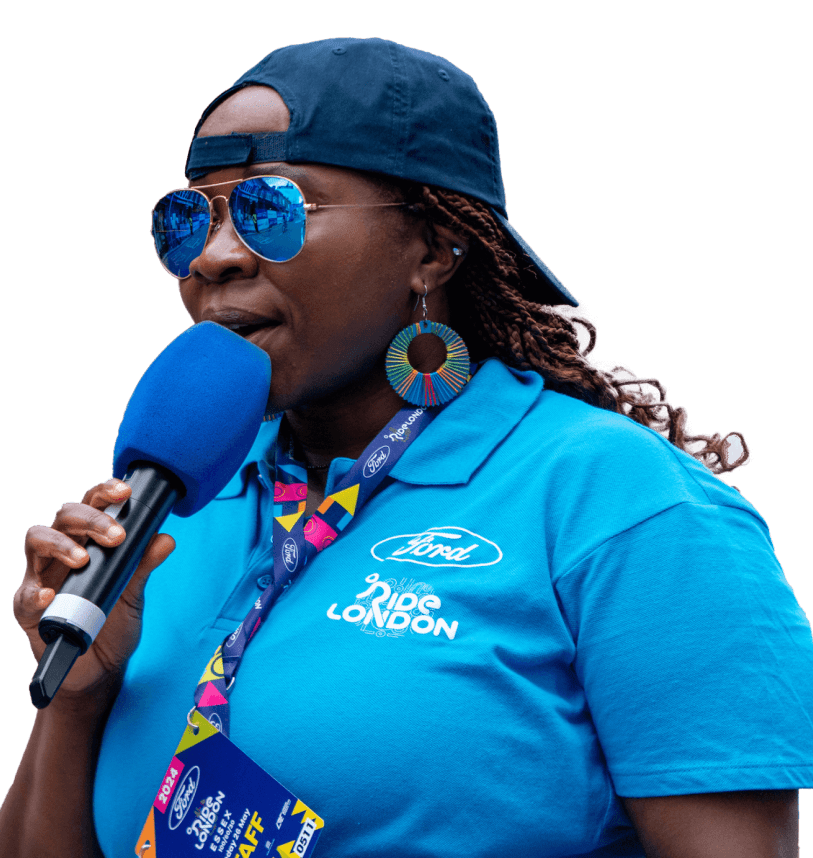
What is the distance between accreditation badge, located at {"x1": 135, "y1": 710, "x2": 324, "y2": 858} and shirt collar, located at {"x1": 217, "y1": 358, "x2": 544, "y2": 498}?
65cm

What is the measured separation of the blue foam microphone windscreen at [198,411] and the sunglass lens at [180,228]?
0.91 feet

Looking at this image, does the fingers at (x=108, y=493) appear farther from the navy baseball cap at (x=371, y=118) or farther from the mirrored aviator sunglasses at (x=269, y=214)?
the navy baseball cap at (x=371, y=118)

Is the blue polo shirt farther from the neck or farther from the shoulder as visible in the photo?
the neck

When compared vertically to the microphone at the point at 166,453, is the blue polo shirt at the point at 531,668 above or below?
below

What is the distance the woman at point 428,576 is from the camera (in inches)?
64.8

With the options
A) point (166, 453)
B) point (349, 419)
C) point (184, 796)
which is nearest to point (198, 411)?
point (166, 453)

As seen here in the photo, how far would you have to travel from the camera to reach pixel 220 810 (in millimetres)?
1742

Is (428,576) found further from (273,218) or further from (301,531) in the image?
(273,218)

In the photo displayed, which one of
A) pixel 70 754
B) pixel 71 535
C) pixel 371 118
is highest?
pixel 371 118

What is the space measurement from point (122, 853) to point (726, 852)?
1.20 meters

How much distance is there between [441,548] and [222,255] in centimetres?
75

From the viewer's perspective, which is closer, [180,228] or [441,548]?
[441,548]

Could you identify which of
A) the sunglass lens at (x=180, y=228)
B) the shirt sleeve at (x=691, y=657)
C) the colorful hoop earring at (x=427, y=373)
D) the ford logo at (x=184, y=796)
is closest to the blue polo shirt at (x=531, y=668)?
the shirt sleeve at (x=691, y=657)

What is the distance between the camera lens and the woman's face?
6.40 ft
